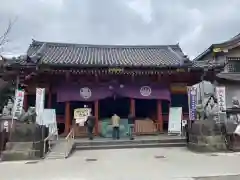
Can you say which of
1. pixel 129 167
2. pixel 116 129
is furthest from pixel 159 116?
pixel 129 167

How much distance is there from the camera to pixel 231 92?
21031 millimetres

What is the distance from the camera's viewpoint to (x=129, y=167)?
31.1 feet

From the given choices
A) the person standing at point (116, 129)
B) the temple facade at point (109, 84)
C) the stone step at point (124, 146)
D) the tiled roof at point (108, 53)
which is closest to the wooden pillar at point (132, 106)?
the temple facade at point (109, 84)

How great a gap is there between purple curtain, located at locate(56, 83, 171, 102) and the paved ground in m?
5.55

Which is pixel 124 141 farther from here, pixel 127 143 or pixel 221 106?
pixel 221 106

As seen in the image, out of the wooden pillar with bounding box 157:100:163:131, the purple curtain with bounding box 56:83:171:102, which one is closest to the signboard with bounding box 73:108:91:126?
the purple curtain with bounding box 56:83:171:102

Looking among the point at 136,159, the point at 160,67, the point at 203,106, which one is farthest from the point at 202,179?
the point at 160,67

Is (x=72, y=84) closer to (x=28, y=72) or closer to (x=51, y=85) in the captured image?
(x=51, y=85)

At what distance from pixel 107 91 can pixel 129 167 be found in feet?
28.8

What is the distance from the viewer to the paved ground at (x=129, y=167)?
324 inches

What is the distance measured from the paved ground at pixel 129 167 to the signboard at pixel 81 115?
14.0ft

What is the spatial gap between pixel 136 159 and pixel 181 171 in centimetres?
266

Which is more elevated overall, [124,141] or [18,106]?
[18,106]

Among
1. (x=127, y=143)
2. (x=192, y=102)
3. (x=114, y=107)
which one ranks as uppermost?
(x=192, y=102)
